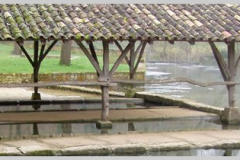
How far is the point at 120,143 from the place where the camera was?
1070 centimetres

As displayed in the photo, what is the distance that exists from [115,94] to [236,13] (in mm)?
6733

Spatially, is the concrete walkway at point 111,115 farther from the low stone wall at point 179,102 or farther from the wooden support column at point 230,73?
the wooden support column at point 230,73

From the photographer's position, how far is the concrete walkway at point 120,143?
990cm

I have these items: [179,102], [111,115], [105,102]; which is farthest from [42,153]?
[179,102]

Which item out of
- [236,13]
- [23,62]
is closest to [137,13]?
[236,13]

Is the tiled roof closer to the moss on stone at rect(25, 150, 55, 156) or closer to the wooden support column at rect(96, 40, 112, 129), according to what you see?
the wooden support column at rect(96, 40, 112, 129)

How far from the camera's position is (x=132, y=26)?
1270 centimetres

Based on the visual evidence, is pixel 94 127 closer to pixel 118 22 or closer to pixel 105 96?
pixel 105 96

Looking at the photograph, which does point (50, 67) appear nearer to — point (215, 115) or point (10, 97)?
point (10, 97)

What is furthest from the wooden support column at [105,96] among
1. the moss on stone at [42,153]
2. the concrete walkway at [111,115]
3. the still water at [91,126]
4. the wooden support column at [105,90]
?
the moss on stone at [42,153]

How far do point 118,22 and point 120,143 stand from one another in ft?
11.1

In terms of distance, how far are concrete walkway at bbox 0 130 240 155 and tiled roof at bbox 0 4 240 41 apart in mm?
2262

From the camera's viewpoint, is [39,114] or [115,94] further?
[115,94]

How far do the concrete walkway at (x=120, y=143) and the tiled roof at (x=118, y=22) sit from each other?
2262 millimetres
